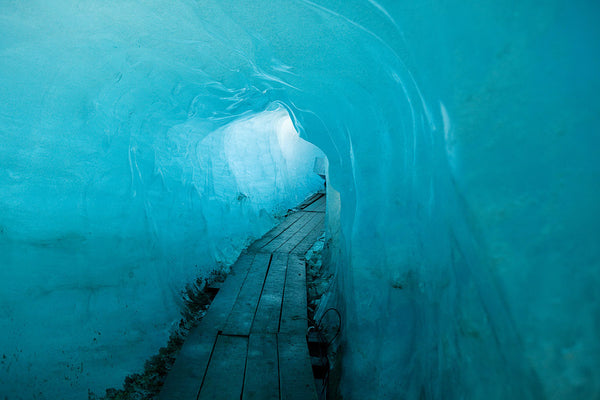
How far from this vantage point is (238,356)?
11.9 feet

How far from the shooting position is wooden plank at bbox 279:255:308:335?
14.0ft

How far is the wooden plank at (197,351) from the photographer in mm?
3103

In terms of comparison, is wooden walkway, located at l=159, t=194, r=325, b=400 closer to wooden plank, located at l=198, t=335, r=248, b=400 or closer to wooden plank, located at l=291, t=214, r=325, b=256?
wooden plank, located at l=198, t=335, r=248, b=400

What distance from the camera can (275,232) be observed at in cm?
862

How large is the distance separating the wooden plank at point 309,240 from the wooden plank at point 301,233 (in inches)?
2.4

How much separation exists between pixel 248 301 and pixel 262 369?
4.99 feet

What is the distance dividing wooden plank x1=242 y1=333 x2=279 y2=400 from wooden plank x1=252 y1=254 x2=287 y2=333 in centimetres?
20

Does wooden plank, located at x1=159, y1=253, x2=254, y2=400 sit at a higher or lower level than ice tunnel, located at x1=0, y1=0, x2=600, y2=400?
lower

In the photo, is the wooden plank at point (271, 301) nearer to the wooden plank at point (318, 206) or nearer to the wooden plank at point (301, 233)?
the wooden plank at point (301, 233)

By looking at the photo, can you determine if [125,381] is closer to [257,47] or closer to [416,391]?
[416,391]

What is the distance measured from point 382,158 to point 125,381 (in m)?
3.11

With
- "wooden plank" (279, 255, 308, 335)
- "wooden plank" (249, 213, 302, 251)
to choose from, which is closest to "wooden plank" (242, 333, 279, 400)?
"wooden plank" (279, 255, 308, 335)

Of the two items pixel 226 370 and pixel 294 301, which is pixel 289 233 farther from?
pixel 226 370

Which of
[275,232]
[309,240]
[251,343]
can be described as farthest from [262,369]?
[275,232]
